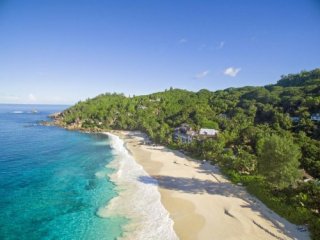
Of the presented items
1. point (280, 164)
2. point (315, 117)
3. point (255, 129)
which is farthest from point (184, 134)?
point (280, 164)

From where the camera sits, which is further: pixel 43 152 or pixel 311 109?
pixel 311 109

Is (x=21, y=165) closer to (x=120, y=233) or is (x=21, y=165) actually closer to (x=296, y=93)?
(x=120, y=233)

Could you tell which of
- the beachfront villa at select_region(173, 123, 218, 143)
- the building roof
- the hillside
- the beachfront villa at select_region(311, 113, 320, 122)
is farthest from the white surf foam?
the beachfront villa at select_region(311, 113, 320, 122)

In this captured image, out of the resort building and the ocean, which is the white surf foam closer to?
the ocean

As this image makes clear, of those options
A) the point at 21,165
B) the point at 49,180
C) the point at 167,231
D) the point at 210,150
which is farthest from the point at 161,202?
the point at 21,165

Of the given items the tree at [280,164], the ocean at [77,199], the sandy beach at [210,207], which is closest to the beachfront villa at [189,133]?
the ocean at [77,199]

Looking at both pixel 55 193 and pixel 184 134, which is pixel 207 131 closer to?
pixel 184 134

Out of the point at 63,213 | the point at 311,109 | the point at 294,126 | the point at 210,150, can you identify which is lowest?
the point at 63,213
